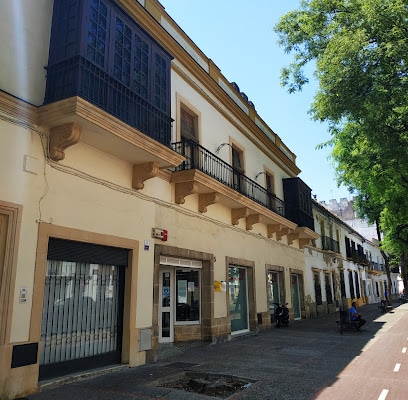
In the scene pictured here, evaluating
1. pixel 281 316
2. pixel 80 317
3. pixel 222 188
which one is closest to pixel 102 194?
pixel 80 317

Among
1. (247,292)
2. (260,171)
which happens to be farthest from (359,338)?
(260,171)

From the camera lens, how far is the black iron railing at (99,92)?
663 cm

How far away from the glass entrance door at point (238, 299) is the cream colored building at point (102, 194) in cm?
90

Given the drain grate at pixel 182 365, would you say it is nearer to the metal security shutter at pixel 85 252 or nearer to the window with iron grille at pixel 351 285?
the metal security shutter at pixel 85 252

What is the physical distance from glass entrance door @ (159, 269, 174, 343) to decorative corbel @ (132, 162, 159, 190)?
10.3 feet

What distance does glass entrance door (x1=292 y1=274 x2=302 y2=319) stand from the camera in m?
18.8

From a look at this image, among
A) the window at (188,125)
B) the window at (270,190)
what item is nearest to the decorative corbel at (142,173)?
the window at (188,125)

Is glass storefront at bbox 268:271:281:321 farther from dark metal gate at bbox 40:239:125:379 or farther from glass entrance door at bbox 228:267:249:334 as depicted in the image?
dark metal gate at bbox 40:239:125:379

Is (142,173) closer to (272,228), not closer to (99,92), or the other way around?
(99,92)

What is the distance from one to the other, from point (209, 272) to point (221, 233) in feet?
5.06

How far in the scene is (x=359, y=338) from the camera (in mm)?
12602

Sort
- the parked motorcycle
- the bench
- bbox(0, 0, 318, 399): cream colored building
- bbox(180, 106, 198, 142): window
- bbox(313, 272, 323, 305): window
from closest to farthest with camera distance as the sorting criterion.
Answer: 1. bbox(0, 0, 318, 399): cream colored building
2. bbox(180, 106, 198, 142): window
3. the bench
4. the parked motorcycle
5. bbox(313, 272, 323, 305): window

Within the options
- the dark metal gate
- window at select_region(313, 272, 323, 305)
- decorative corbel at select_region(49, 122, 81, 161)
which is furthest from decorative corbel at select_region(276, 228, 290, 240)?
decorative corbel at select_region(49, 122, 81, 161)

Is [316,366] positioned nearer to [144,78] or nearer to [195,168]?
[195,168]
